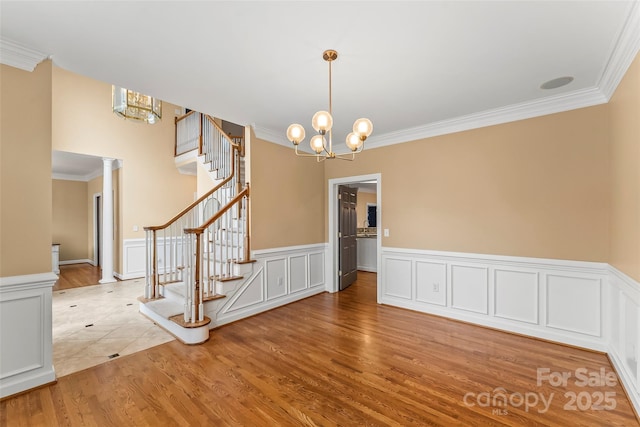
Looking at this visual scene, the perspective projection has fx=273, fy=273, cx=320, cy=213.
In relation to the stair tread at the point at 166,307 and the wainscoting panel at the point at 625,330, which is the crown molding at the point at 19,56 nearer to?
the stair tread at the point at 166,307

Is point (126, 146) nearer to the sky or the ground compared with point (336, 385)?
nearer to the sky

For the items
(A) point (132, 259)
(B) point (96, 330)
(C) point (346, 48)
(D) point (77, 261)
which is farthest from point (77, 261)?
(C) point (346, 48)

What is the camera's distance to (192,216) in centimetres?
449

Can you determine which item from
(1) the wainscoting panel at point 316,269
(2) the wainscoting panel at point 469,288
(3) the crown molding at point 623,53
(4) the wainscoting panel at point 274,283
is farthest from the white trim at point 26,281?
(3) the crown molding at point 623,53

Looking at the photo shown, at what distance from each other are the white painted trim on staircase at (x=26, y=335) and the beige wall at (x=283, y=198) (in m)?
2.22

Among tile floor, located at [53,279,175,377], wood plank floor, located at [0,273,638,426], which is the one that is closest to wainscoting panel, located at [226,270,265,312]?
wood plank floor, located at [0,273,638,426]

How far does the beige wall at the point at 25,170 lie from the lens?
2129 millimetres

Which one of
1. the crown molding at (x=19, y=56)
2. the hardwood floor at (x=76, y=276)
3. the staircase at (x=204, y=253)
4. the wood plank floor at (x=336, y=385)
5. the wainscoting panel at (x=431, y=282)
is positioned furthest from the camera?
the hardwood floor at (x=76, y=276)

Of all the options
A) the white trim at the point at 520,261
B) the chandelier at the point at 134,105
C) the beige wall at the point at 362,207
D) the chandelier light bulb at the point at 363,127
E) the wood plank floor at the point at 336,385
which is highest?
the chandelier at the point at 134,105

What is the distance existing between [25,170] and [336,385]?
312cm

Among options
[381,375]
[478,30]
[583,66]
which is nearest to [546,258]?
[583,66]

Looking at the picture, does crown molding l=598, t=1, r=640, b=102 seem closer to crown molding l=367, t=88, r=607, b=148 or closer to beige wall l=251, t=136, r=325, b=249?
crown molding l=367, t=88, r=607, b=148

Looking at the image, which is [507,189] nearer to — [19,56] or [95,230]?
[19,56]

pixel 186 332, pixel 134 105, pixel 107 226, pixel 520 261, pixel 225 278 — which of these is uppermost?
pixel 134 105
